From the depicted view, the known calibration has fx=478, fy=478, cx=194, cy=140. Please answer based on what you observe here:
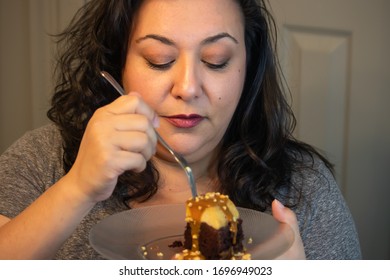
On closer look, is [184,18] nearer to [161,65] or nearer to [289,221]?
[161,65]

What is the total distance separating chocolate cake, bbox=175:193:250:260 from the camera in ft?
2.77

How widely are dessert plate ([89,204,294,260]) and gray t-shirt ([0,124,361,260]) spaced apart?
250 millimetres

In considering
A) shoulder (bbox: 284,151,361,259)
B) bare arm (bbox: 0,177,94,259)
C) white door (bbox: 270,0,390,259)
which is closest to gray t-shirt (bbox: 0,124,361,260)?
shoulder (bbox: 284,151,361,259)

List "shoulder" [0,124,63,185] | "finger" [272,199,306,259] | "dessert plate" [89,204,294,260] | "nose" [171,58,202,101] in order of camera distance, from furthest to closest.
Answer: "shoulder" [0,124,63,185] → "nose" [171,58,202,101] → "finger" [272,199,306,259] → "dessert plate" [89,204,294,260]

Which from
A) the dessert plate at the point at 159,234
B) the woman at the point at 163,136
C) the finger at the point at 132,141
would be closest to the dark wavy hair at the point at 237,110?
the woman at the point at 163,136

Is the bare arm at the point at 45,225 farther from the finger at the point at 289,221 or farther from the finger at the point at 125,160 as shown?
the finger at the point at 289,221

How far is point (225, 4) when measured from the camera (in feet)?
3.59

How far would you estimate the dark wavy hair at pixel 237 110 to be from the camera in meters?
1.17

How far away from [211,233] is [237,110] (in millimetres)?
516

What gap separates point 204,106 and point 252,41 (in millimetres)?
306

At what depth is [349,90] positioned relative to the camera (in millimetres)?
1770

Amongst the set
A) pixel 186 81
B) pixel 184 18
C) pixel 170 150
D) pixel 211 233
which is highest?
pixel 184 18

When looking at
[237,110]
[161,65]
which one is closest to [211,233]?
[161,65]

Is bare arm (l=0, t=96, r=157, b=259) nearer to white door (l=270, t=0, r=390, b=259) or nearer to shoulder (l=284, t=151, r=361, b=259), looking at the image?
shoulder (l=284, t=151, r=361, b=259)
